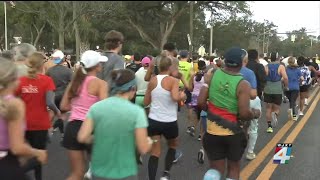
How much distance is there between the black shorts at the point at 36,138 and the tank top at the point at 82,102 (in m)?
0.46

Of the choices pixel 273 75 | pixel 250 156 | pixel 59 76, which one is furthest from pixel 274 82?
pixel 59 76

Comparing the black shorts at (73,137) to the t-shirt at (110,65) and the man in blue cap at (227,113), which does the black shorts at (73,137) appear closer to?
the t-shirt at (110,65)

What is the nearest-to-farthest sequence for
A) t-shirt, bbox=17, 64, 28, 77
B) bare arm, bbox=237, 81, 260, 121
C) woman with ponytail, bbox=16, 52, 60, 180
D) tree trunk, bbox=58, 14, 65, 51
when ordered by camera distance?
tree trunk, bbox=58, 14, 65, 51 → t-shirt, bbox=17, 64, 28, 77 → bare arm, bbox=237, 81, 260, 121 → woman with ponytail, bbox=16, 52, 60, 180

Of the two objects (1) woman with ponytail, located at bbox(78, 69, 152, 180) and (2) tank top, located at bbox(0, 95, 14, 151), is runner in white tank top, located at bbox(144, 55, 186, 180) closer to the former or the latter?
(1) woman with ponytail, located at bbox(78, 69, 152, 180)

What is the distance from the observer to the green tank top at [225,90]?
4.17 m

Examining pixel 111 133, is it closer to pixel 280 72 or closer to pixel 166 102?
pixel 166 102

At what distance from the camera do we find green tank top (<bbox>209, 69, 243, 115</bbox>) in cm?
417

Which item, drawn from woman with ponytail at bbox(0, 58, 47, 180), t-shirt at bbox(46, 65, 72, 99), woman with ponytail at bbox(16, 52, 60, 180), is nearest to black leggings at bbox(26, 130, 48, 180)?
woman with ponytail at bbox(16, 52, 60, 180)

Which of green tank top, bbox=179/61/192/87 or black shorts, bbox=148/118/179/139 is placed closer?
black shorts, bbox=148/118/179/139

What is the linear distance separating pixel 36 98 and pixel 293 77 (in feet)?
27.7

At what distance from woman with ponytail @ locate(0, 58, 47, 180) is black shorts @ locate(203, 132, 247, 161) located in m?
1.93

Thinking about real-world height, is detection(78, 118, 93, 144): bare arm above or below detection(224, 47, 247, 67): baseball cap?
below

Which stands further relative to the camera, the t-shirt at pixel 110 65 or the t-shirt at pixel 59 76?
the t-shirt at pixel 59 76

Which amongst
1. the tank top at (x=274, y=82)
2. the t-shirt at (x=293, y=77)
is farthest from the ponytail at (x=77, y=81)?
the t-shirt at (x=293, y=77)
